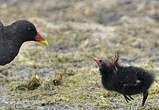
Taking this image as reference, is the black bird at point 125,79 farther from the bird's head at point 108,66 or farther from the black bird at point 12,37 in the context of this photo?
the black bird at point 12,37

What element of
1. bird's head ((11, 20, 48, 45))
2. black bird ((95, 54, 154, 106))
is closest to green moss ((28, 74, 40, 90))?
bird's head ((11, 20, 48, 45))

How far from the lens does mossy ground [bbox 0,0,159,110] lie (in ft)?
26.4

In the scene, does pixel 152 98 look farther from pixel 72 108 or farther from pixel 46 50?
pixel 46 50

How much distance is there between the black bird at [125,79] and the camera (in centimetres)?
703

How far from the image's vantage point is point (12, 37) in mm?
7723

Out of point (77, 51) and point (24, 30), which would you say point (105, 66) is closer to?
point (24, 30)

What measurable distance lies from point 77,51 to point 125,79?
5.55m

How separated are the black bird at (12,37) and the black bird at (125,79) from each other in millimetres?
1477

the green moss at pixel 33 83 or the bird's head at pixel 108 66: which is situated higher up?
the bird's head at pixel 108 66

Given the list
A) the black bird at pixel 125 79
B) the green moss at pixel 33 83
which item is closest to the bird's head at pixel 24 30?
the green moss at pixel 33 83

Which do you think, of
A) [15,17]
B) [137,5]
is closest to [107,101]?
[15,17]

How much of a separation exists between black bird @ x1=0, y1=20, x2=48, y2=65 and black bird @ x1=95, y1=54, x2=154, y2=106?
1477 millimetres

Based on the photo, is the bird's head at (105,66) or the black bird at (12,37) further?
Answer: the black bird at (12,37)

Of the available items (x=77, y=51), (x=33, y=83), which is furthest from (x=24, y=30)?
(x=77, y=51)
